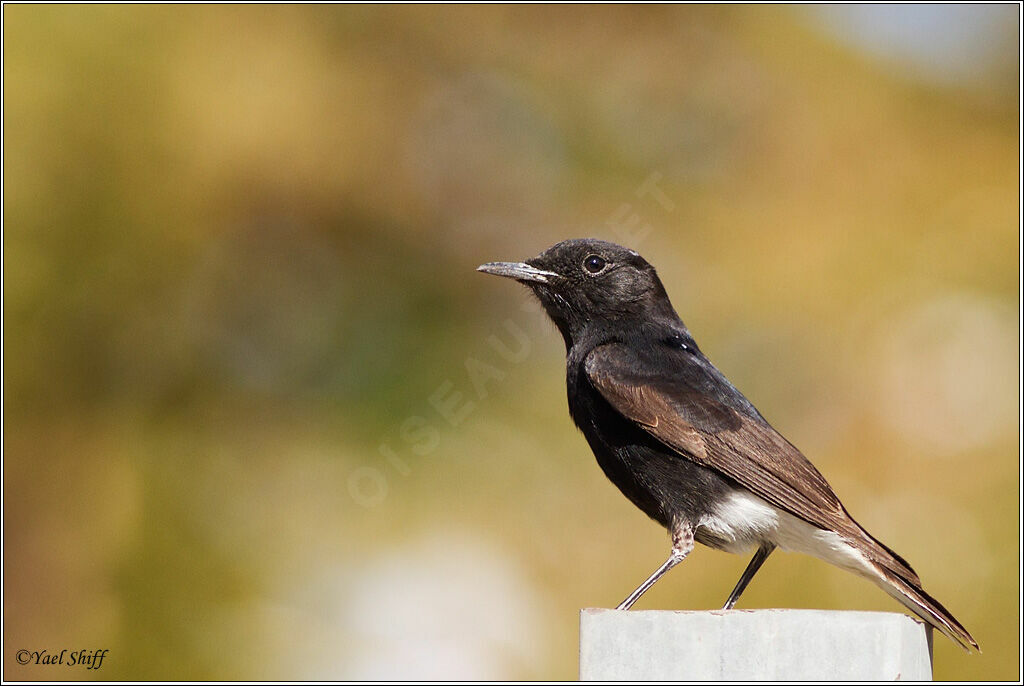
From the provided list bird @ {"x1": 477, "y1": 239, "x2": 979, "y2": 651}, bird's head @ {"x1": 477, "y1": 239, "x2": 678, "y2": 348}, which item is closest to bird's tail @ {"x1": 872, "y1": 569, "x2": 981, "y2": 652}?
bird @ {"x1": 477, "y1": 239, "x2": 979, "y2": 651}

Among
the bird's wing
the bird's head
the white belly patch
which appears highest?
the bird's head

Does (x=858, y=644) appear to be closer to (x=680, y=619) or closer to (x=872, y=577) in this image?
(x=680, y=619)

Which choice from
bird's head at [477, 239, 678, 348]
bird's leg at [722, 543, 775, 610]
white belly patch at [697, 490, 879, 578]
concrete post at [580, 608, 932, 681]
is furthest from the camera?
bird's head at [477, 239, 678, 348]

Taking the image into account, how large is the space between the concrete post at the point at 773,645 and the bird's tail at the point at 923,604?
2.10 ft

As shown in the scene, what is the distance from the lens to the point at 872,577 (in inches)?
169

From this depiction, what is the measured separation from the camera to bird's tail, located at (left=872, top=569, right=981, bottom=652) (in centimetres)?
383

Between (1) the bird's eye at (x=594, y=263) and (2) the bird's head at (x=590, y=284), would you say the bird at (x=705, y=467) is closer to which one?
(2) the bird's head at (x=590, y=284)

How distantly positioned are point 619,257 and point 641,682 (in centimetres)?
247

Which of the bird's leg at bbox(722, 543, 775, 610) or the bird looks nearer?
the bird

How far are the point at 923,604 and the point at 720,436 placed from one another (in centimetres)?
99

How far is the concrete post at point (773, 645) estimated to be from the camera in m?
3.20

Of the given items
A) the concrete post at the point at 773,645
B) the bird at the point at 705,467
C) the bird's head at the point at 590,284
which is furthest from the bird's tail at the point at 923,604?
the bird's head at the point at 590,284

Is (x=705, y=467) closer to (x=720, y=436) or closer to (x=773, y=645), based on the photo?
(x=720, y=436)

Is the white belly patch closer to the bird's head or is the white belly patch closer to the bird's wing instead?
the bird's wing
